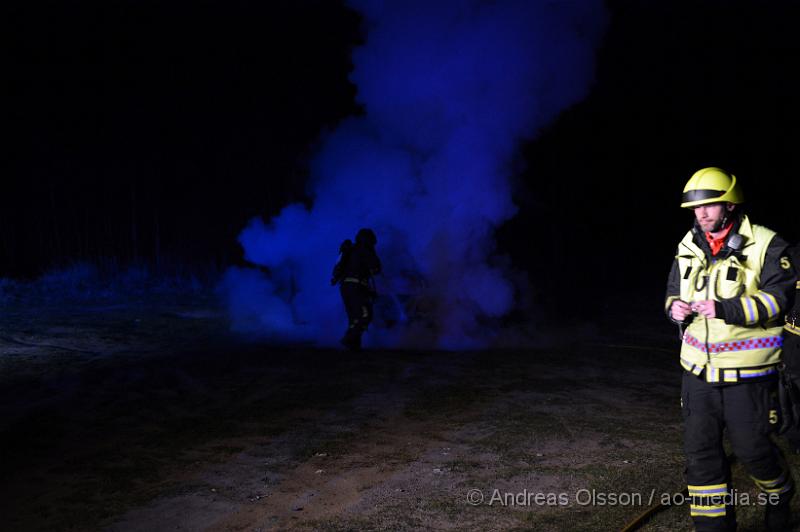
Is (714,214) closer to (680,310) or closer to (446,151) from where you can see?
(680,310)

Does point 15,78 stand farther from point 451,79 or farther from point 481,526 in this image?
point 481,526

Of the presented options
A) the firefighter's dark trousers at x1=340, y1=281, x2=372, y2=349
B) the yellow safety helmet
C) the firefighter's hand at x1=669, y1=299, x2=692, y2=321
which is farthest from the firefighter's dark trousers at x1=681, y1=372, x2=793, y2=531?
the firefighter's dark trousers at x1=340, y1=281, x2=372, y2=349

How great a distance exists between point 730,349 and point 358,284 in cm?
768

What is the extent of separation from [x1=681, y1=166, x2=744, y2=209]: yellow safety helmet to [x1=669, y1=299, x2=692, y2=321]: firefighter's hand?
0.53m

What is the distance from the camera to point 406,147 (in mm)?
13633

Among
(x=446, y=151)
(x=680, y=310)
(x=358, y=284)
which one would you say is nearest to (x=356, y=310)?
(x=358, y=284)

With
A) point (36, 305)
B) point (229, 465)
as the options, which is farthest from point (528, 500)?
point (36, 305)

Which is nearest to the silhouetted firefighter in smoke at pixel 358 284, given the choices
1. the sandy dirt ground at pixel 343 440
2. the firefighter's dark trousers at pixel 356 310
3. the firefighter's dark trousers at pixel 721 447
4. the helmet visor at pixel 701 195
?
the firefighter's dark trousers at pixel 356 310

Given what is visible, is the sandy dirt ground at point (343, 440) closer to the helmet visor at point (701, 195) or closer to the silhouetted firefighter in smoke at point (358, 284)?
the silhouetted firefighter in smoke at point (358, 284)

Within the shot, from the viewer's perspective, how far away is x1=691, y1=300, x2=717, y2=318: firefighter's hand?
3.32 m

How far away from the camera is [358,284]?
421 inches

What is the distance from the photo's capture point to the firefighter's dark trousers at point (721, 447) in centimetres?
335

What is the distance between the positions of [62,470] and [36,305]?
13.5 metres

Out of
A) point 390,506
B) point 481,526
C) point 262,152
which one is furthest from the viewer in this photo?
point 262,152
